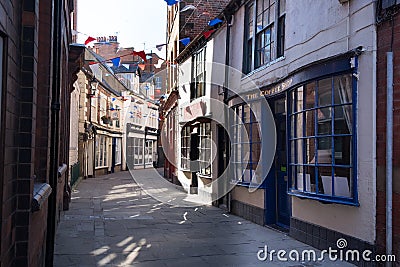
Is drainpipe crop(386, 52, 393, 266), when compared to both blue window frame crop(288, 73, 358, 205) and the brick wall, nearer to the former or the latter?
the brick wall

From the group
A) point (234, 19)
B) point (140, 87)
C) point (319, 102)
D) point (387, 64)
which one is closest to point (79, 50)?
point (234, 19)

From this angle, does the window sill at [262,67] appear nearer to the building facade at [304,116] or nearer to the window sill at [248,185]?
the building facade at [304,116]

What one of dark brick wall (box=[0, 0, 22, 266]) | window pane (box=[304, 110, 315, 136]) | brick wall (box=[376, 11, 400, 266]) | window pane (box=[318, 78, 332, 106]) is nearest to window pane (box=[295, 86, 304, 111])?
window pane (box=[304, 110, 315, 136])

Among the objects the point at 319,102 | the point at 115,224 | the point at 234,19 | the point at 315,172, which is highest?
the point at 234,19

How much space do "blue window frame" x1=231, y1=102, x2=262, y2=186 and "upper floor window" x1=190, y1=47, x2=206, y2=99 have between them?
373cm

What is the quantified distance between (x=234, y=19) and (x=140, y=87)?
30875 mm

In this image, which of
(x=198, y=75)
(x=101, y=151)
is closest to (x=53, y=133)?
(x=198, y=75)

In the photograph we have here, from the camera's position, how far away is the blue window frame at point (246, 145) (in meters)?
9.68

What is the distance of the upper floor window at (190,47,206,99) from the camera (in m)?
14.4

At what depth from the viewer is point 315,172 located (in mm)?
6859

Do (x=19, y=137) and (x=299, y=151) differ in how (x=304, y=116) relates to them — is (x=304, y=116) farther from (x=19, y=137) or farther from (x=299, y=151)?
(x=19, y=137)

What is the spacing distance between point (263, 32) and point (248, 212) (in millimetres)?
4230

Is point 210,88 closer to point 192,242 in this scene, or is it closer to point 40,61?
point 192,242

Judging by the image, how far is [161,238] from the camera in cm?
791
